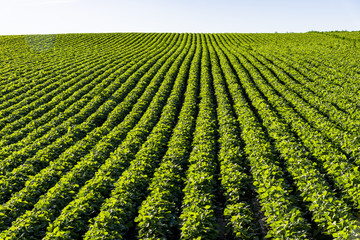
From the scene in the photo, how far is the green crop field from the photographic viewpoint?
7.53 m

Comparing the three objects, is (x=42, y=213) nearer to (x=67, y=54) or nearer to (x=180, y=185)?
(x=180, y=185)

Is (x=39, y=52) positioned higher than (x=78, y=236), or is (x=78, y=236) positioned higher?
(x=39, y=52)

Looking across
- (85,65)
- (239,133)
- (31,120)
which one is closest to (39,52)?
(85,65)

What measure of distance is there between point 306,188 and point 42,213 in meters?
8.44

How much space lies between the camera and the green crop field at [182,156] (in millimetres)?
7531

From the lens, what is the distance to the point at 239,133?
14398 mm

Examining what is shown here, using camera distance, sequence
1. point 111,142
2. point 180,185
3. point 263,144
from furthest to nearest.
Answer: point 111,142 → point 263,144 → point 180,185

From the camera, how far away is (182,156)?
461 inches

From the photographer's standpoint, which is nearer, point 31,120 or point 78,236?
point 78,236

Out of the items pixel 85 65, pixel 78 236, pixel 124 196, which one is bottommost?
pixel 78 236

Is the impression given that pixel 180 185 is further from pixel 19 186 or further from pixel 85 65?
pixel 85 65

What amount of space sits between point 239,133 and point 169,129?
4113mm

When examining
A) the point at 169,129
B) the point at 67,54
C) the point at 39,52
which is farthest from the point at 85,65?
the point at 169,129

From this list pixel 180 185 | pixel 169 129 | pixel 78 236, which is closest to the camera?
pixel 78 236
